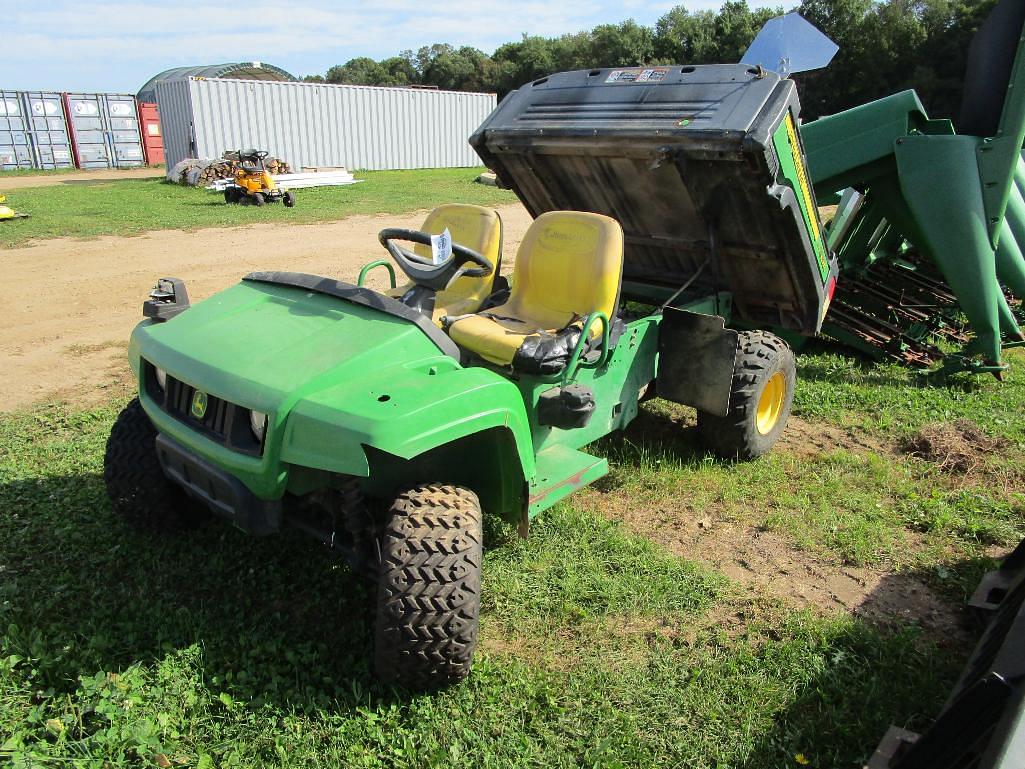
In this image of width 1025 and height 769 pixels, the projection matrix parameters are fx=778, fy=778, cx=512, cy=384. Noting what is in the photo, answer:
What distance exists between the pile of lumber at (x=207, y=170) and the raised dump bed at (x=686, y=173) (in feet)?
50.0

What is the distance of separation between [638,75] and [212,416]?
9.73ft

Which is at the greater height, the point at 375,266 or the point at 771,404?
the point at 375,266

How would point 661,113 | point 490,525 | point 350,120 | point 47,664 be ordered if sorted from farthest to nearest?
point 350,120 < point 661,113 < point 490,525 < point 47,664

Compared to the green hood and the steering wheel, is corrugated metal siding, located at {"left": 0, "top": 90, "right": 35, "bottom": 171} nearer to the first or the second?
the steering wheel

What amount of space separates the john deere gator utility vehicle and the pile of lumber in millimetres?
15469

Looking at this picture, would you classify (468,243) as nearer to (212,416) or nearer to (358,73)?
(212,416)

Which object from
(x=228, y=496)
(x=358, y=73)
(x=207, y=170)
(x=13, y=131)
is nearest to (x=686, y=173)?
(x=228, y=496)

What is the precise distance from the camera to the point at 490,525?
3.62 meters

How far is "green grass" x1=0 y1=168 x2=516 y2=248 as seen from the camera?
40.4 feet

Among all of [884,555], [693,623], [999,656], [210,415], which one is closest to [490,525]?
[693,623]

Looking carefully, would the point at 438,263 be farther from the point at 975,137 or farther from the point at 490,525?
the point at 975,137

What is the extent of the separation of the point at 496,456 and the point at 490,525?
0.75 meters

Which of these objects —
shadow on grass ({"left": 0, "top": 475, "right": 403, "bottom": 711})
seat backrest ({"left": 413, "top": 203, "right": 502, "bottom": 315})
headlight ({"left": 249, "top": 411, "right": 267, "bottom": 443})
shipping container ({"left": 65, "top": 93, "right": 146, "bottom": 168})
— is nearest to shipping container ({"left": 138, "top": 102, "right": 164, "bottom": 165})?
shipping container ({"left": 65, "top": 93, "right": 146, "bottom": 168})

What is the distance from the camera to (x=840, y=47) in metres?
21.0
